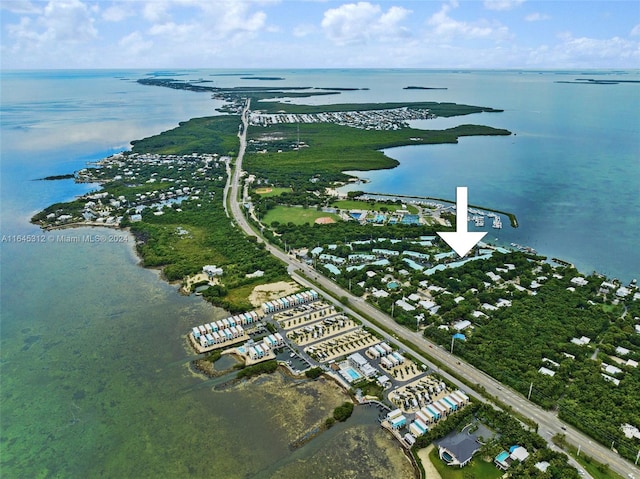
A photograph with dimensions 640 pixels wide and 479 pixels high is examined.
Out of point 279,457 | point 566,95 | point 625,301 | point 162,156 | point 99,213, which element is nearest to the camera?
point 279,457

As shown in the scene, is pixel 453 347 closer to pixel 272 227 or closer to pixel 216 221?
pixel 272 227

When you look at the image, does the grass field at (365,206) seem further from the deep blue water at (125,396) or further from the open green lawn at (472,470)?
the open green lawn at (472,470)

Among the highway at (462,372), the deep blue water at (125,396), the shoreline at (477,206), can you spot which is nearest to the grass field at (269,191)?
the shoreline at (477,206)

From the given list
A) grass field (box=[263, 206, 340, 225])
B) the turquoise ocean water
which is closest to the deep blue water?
the turquoise ocean water

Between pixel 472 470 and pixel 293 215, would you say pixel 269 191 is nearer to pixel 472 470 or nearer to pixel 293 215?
pixel 293 215

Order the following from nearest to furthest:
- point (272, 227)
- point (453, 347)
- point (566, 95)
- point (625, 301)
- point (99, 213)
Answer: point (453, 347) < point (625, 301) < point (272, 227) < point (99, 213) < point (566, 95)

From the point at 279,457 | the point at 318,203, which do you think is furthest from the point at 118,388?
the point at 318,203
